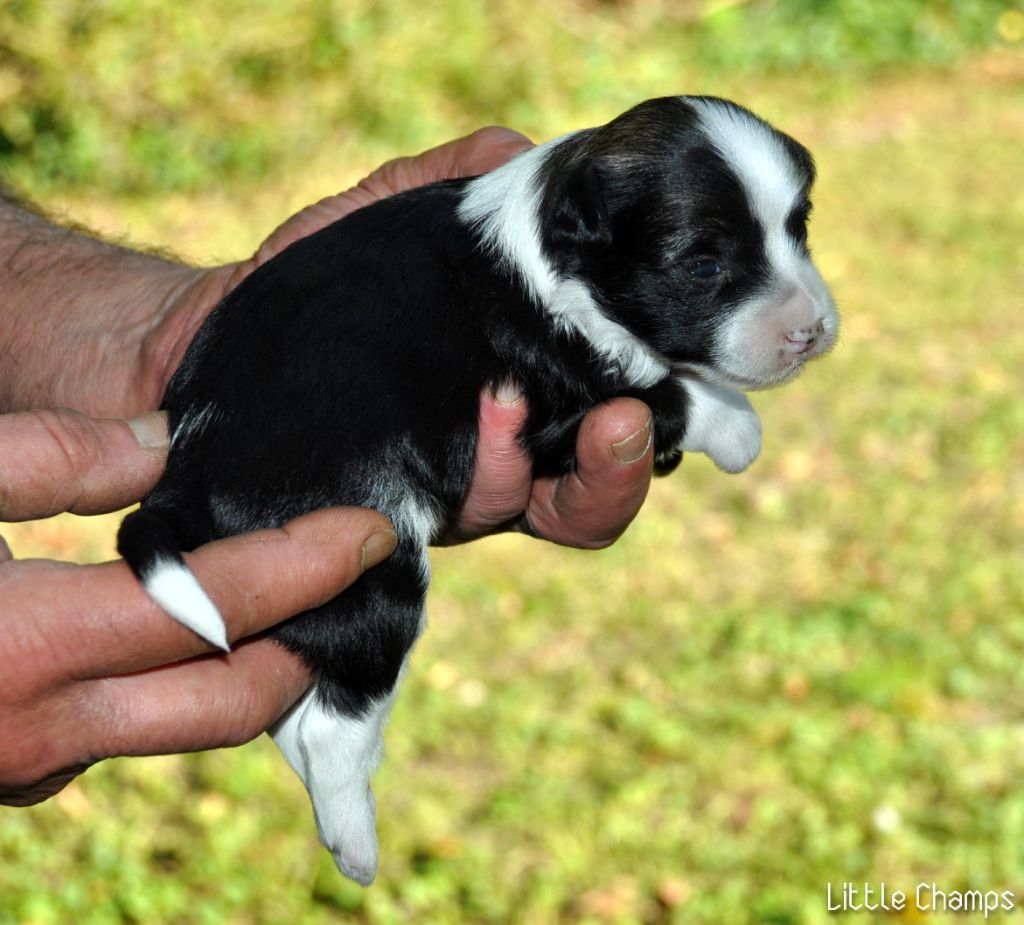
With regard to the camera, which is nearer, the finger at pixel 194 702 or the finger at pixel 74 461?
the finger at pixel 194 702

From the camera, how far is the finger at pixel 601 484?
9.53 ft

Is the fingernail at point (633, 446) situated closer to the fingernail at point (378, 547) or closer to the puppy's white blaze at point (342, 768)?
the fingernail at point (378, 547)

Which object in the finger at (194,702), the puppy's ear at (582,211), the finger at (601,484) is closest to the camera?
the finger at (194,702)

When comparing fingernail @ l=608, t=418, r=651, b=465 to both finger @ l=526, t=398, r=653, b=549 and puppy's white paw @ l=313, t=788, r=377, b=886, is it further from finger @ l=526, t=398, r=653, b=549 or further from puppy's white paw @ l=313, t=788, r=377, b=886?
puppy's white paw @ l=313, t=788, r=377, b=886

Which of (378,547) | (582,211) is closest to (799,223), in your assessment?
(582,211)

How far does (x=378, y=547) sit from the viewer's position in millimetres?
2625

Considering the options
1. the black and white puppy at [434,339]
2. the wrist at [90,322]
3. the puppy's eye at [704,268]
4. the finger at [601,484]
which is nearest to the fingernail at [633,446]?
the finger at [601,484]

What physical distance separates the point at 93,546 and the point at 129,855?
7.05ft

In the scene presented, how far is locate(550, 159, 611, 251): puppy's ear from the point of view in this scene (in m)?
2.76

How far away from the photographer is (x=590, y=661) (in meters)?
5.52

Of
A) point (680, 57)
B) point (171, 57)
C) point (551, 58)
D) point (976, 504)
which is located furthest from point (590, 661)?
point (680, 57)

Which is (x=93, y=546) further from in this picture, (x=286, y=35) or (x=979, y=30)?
(x=979, y=30)

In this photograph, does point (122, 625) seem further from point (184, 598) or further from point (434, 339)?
point (434, 339)

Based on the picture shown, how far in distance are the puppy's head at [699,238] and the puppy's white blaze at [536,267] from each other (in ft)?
0.08
